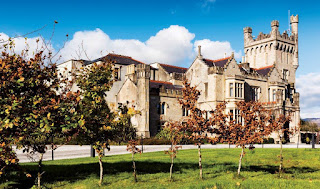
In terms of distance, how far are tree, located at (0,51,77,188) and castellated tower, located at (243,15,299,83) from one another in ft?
209

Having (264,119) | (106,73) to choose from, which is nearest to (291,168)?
(264,119)

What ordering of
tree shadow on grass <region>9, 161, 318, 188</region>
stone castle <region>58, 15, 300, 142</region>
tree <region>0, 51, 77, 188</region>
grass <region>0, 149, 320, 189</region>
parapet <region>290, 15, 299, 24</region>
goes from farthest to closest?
→ 1. parapet <region>290, 15, 299, 24</region>
2. stone castle <region>58, 15, 300, 142</region>
3. tree shadow on grass <region>9, 161, 318, 188</region>
4. grass <region>0, 149, 320, 189</region>
5. tree <region>0, 51, 77, 188</region>

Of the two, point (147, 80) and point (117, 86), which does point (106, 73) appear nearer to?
point (147, 80)

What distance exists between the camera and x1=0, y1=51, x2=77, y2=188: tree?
8.40 metres

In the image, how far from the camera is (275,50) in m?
68.5

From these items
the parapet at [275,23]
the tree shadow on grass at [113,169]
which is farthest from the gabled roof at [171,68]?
the tree shadow on grass at [113,169]

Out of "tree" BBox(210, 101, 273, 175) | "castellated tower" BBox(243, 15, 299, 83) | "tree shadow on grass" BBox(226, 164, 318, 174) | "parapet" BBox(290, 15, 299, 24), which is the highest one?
"parapet" BBox(290, 15, 299, 24)

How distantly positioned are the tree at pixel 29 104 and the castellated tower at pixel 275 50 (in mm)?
63569

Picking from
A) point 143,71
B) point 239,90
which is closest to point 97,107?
point 143,71

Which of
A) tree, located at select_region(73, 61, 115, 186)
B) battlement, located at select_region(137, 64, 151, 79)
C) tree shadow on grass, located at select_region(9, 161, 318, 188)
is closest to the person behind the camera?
tree, located at select_region(73, 61, 115, 186)

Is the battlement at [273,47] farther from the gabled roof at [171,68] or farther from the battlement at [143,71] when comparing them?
the battlement at [143,71]

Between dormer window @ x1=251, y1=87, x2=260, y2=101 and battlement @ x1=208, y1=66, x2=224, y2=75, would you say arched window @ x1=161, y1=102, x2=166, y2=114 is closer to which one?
battlement @ x1=208, y1=66, x2=224, y2=75

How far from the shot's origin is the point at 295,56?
72812 millimetres

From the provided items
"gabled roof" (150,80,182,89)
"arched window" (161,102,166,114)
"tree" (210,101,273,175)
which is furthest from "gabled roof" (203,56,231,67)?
"tree" (210,101,273,175)
